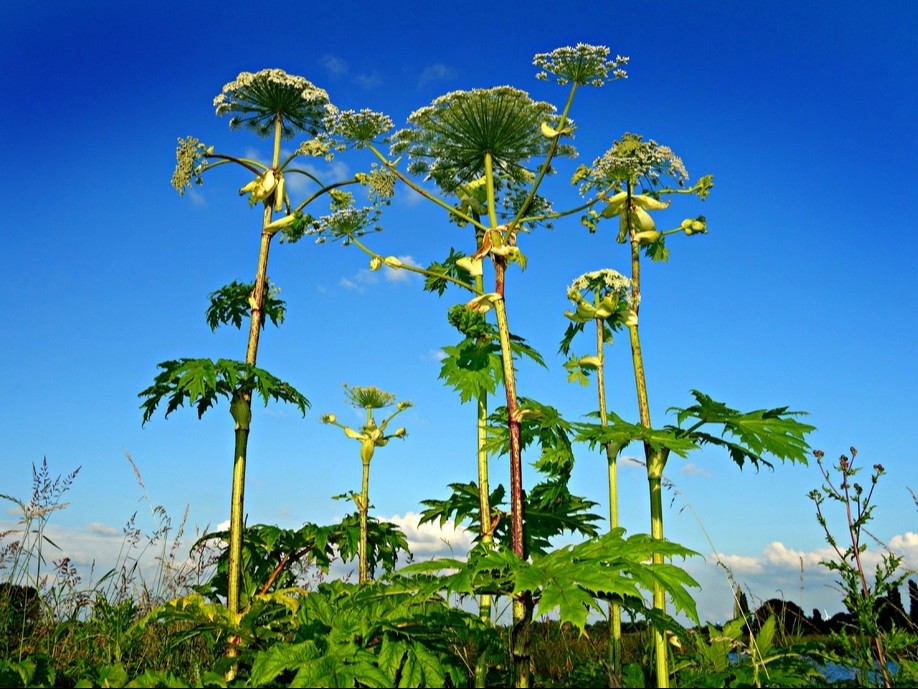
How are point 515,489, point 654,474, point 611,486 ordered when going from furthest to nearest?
point 611,486
point 654,474
point 515,489

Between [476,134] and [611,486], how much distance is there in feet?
8.18

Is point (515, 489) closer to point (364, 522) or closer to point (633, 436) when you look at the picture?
point (633, 436)

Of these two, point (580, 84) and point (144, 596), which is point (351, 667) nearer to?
point (580, 84)

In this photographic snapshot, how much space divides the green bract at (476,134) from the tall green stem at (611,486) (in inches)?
52.3

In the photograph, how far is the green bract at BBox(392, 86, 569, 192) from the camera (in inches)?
193

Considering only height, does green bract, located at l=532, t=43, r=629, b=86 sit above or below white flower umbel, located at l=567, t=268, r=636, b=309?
above

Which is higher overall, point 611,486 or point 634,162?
point 634,162

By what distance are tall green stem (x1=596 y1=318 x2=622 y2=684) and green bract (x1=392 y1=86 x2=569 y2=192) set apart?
1328mm

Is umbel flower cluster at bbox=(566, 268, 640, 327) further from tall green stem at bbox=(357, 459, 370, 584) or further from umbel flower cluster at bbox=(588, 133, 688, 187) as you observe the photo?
tall green stem at bbox=(357, 459, 370, 584)

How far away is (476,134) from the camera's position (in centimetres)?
511

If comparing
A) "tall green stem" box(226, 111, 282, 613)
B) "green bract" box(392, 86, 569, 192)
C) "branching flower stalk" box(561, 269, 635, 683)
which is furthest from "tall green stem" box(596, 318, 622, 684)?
"tall green stem" box(226, 111, 282, 613)

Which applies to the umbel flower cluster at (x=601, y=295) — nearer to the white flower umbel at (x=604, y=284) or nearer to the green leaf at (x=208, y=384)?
the white flower umbel at (x=604, y=284)

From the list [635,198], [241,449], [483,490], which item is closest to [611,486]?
[483,490]

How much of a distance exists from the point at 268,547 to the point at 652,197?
3.89 m
